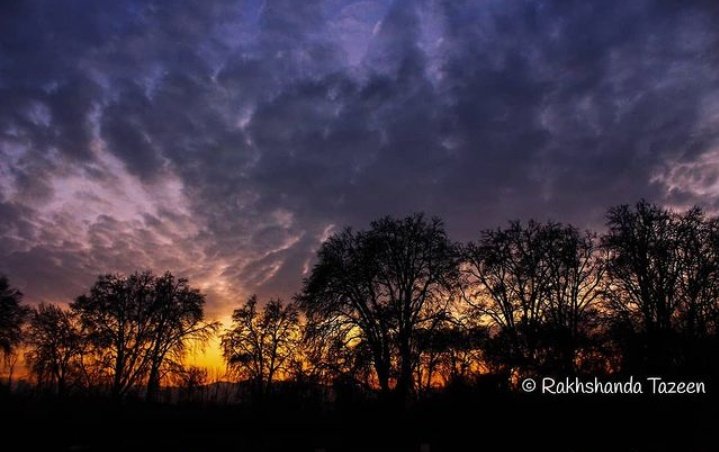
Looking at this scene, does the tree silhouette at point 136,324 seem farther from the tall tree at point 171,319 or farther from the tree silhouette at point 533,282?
the tree silhouette at point 533,282

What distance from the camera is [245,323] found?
36.1 metres

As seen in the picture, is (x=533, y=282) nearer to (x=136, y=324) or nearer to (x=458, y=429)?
(x=458, y=429)

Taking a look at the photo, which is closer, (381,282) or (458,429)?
(458,429)

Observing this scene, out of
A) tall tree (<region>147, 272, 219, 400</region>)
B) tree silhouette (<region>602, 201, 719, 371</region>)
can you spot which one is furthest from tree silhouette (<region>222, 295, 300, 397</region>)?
tree silhouette (<region>602, 201, 719, 371</region>)

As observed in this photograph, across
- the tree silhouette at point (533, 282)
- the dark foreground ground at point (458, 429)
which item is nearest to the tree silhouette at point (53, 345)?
the dark foreground ground at point (458, 429)

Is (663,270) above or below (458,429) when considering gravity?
above

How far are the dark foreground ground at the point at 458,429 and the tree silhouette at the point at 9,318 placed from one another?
17336mm

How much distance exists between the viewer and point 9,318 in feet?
88.0

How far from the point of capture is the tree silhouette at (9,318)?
86.8 feet

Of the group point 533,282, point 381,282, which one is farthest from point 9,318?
point 533,282

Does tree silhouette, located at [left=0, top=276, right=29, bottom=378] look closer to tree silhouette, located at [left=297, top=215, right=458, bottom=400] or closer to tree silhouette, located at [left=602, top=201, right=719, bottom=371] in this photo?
tree silhouette, located at [left=297, top=215, right=458, bottom=400]
